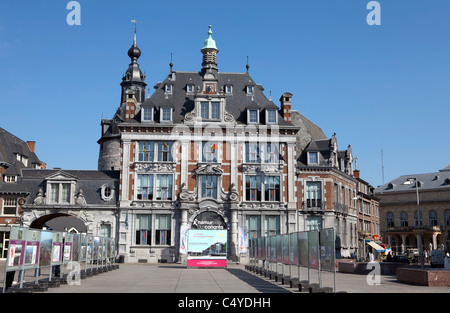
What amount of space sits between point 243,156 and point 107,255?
19.8m

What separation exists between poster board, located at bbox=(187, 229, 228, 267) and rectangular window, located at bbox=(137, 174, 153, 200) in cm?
1341

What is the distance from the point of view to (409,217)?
329 ft

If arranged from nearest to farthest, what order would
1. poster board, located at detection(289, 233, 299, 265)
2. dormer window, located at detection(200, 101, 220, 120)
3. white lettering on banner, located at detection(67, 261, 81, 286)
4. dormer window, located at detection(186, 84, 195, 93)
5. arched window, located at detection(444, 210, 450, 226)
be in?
poster board, located at detection(289, 233, 299, 265) < white lettering on banner, located at detection(67, 261, 81, 286) < dormer window, located at detection(200, 101, 220, 120) < dormer window, located at detection(186, 84, 195, 93) < arched window, located at detection(444, 210, 450, 226)

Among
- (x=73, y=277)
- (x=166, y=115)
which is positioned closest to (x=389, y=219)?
(x=166, y=115)

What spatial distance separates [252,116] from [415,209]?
197 ft

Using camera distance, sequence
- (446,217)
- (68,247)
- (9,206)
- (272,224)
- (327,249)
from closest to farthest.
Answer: (327,249), (68,247), (9,206), (272,224), (446,217)

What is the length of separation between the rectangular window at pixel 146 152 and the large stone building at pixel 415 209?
60528mm

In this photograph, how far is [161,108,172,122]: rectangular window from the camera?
170 ft

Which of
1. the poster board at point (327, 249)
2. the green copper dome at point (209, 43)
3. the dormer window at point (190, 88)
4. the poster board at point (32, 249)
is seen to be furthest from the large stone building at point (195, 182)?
the poster board at point (327, 249)

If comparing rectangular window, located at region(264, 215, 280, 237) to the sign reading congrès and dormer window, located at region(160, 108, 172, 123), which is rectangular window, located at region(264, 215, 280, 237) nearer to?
the sign reading congrès

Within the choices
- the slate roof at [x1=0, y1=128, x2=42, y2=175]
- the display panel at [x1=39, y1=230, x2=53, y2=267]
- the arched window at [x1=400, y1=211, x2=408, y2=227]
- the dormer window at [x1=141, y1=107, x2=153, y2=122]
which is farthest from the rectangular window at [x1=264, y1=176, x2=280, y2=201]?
the arched window at [x1=400, y1=211, x2=408, y2=227]

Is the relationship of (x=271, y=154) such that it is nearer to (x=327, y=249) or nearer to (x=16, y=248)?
(x=327, y=249)

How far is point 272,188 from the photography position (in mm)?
51438

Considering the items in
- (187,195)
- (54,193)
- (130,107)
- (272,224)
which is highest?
(130,107)
